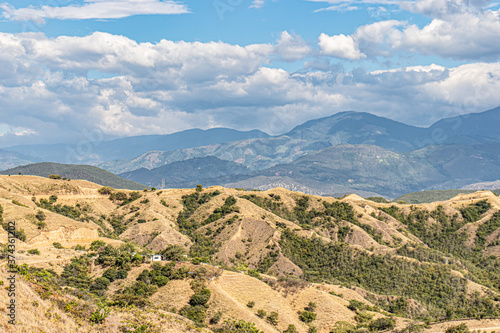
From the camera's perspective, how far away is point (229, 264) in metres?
131

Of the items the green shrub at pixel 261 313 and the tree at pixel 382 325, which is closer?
the green shrub at pixel 261 313

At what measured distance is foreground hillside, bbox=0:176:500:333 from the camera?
77.6m

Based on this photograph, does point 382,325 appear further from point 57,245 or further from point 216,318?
point 57,245

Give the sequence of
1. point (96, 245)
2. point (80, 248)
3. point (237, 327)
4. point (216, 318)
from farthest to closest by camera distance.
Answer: point (96, 245) → point (80, 248) → point (216, 318) → point (237, 327)

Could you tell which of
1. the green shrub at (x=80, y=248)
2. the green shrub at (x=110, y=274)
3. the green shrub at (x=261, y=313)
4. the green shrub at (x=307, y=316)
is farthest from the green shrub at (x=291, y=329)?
the green shrub at (x=80, y=248)

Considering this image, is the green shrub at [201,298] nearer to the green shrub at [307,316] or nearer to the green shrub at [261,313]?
the green shrub at [261,313]

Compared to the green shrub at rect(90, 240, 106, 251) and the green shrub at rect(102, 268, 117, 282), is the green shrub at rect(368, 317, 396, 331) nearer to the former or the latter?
the green shrub at rect(102, 268, 117, 282)

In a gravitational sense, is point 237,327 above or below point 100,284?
below

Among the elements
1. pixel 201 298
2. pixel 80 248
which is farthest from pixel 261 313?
pixel 80 248

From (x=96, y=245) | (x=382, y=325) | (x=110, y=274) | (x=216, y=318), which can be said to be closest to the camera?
(x=216, y=318)

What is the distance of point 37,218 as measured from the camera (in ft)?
397

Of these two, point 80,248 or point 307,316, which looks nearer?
point 307,316

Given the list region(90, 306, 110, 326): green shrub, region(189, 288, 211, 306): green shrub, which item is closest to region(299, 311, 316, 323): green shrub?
region(189, 288, 211, 306): green shrub

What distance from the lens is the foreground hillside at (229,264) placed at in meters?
77.6
